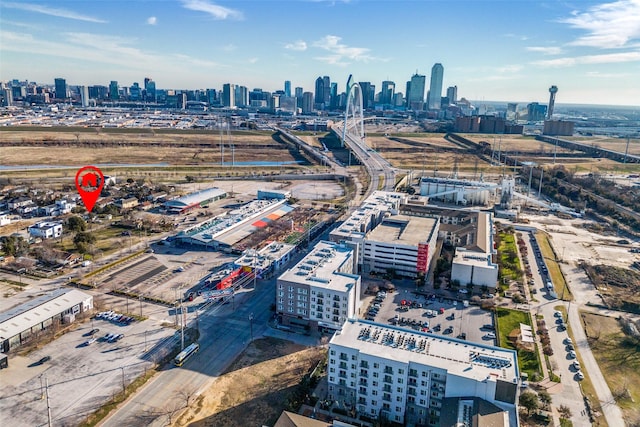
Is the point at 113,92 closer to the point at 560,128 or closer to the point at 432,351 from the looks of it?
the point at 560,128

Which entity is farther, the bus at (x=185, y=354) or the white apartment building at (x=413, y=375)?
the bus at (x=185, y=354)

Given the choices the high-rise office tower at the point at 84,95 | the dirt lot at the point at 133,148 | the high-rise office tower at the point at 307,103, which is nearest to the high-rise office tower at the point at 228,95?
the high-rise office tower at the point at 307,103

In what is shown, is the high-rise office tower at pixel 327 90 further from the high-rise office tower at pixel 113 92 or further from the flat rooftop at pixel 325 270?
the flat rooftop at pixel 325 270

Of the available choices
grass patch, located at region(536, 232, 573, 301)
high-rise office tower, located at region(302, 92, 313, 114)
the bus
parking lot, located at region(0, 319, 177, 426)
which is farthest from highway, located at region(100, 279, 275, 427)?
high-rise office tower, located at region(302, 92, 313, 114)

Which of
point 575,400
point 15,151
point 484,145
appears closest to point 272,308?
point 575,400

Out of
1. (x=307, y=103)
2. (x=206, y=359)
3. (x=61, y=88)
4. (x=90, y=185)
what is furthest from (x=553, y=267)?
(x=61, y=88)

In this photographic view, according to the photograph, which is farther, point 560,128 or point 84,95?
point 84,95
